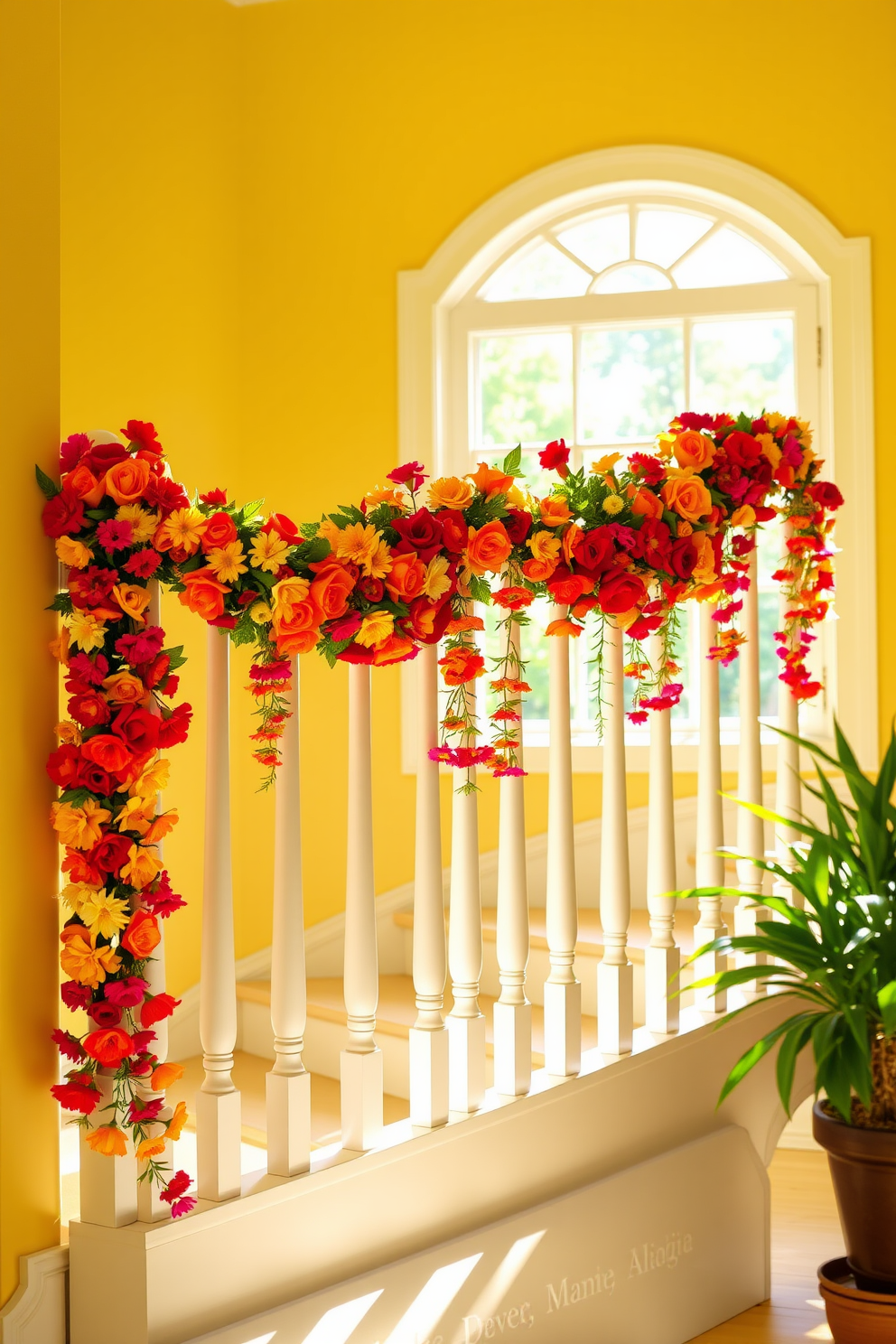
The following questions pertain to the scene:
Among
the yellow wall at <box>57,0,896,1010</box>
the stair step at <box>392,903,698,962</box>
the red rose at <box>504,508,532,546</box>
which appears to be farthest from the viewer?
the yellow wall at <box>57,0,896,1010</box>

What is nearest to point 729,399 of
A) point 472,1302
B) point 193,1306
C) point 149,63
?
point 149,63

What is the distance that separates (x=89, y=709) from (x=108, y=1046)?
1.45ft

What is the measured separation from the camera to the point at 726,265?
433cm

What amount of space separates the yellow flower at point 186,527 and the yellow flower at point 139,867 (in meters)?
0.41

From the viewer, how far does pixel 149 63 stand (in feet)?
13.2

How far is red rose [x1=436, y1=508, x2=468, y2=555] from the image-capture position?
6.97ft

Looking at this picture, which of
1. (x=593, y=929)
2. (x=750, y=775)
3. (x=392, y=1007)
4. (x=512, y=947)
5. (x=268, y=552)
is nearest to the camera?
(x=268, y=552)

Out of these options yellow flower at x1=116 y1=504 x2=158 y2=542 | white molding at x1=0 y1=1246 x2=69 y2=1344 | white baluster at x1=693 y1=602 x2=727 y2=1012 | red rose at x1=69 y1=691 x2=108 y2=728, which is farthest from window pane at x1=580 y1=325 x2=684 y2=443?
white molding at x1=0 y1=1246 x2=69 y2=1344

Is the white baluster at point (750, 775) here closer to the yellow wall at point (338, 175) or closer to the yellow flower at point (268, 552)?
the yellow wall at point (338, 175)

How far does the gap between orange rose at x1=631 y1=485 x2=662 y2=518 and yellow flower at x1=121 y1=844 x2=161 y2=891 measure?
1123 mm

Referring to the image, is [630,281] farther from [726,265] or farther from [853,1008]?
[853,1008]

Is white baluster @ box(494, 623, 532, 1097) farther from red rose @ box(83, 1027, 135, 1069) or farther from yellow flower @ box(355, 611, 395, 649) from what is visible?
red rose @ box(83, 1027, 135, 1069)

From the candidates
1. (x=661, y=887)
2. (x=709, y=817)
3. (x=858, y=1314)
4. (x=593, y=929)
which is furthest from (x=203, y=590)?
(x=593, y=929)

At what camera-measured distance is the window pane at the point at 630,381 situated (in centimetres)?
438
